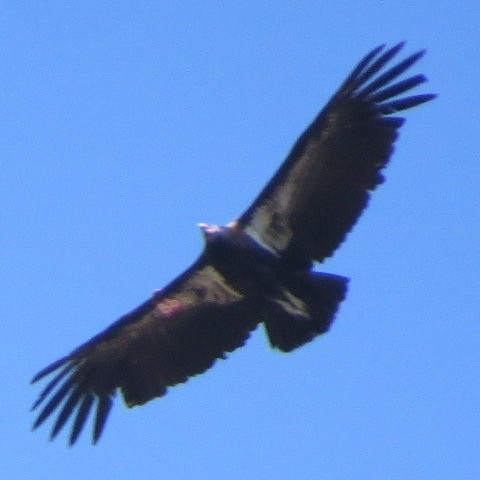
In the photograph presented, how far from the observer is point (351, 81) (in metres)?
20.1

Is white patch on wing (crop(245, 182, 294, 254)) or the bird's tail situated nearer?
the bird's tail

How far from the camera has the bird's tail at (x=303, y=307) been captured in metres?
20.2

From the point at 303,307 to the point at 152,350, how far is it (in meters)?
2.39

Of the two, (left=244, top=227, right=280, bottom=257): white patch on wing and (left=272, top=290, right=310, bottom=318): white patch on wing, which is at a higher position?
(left=244, top=227, right=280, bottom=257): white patch on wing

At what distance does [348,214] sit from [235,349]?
7.41 ft

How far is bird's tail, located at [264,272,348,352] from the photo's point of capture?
2025 centimetres

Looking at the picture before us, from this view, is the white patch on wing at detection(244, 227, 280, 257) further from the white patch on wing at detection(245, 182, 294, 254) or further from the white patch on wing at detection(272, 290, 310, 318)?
the white patch on wing at detection(272, 290, 310, 318)

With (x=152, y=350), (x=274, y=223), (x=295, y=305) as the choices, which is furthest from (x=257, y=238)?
(x=152, y=350)

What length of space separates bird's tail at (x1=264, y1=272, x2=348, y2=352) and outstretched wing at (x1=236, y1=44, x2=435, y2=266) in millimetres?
268

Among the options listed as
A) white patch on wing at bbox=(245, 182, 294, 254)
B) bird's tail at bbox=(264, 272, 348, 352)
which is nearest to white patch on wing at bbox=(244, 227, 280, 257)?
white patch on wing at bbox=(245, 182, 294, 254)

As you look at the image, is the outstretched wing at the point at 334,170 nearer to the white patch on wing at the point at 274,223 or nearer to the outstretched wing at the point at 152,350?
the white patch on wing at the point at 274,223

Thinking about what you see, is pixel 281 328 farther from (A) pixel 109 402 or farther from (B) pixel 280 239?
(A) pixel 109 402

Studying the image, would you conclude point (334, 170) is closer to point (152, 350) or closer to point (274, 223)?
point (274, 223)

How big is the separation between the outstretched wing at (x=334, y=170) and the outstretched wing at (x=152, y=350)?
1202 mm
